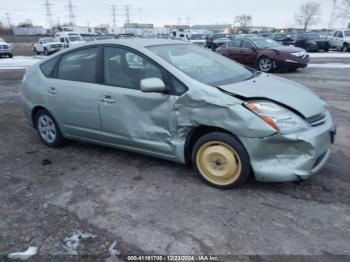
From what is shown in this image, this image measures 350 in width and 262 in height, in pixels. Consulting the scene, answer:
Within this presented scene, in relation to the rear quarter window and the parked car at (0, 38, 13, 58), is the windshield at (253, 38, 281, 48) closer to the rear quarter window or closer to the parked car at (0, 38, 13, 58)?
the rear quarter window

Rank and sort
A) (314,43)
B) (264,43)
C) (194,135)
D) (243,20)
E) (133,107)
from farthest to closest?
1. (243,20)
2. (314,43)
3. (264,43)
4. (133,107)
5. (194,135)

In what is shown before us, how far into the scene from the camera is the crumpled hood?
11.4 feet

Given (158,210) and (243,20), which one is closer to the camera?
(158,210)

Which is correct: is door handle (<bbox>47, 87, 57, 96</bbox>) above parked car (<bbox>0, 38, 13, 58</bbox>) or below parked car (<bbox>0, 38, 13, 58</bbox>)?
above

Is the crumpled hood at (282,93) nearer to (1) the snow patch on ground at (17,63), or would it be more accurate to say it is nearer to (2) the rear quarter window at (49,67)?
(2) the rear quarter window at (49,67)

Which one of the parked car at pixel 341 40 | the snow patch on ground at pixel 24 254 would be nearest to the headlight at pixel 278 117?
the snow patch on ground at pixel 24 254

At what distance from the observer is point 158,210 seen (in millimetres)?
3357

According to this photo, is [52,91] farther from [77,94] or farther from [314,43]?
[314,43]

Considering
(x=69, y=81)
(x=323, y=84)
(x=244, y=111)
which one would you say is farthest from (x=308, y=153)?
(x=323, y=84)

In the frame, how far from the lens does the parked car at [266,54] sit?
45.4 ft

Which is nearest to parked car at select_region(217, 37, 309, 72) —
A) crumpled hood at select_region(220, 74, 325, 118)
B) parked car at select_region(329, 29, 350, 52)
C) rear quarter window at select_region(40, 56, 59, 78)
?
crumpled hood at select_region(220, 74, 325, 118)

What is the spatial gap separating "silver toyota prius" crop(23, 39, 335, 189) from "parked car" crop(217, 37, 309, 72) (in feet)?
32.9

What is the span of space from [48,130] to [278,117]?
3488 mm

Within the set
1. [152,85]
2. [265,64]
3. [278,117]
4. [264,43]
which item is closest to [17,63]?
[264,43]
